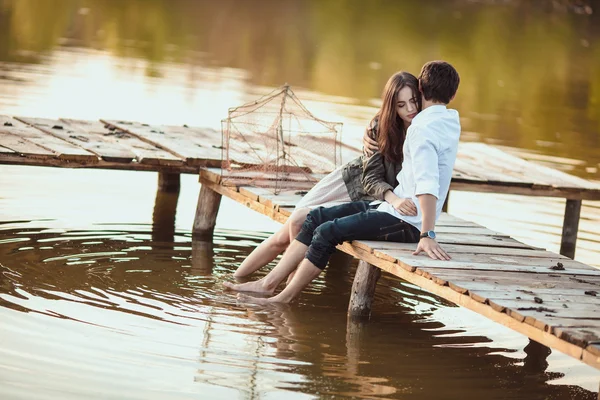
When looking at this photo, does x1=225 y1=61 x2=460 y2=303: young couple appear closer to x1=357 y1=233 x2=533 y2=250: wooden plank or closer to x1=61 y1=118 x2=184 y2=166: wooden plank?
x1=357 y1=233 x2=533 y2=250: wooden plank

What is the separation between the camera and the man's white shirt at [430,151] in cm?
627

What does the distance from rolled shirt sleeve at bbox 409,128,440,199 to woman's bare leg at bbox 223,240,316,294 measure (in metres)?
0.92

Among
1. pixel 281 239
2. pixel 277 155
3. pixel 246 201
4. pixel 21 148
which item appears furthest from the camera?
pixel 277 155

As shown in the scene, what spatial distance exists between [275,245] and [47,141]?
2.35 meters

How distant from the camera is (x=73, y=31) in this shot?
24.2m

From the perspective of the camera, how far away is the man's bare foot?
23.3ft

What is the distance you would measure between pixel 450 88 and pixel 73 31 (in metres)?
18.9

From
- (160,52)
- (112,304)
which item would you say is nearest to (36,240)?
(112,304)

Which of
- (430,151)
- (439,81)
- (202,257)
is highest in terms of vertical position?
(439,81)

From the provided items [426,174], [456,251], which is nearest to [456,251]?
[456,251]

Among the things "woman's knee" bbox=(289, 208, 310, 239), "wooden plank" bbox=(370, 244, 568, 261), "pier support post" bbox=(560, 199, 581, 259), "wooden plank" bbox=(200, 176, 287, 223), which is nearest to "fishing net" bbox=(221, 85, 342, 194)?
"wooden plank" bbox=(200, 176, 287, 223)

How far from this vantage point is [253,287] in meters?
7.13

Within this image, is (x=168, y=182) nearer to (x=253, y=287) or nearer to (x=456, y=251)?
(x=253, y=287)

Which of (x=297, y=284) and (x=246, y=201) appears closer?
(x=297, y=284)
